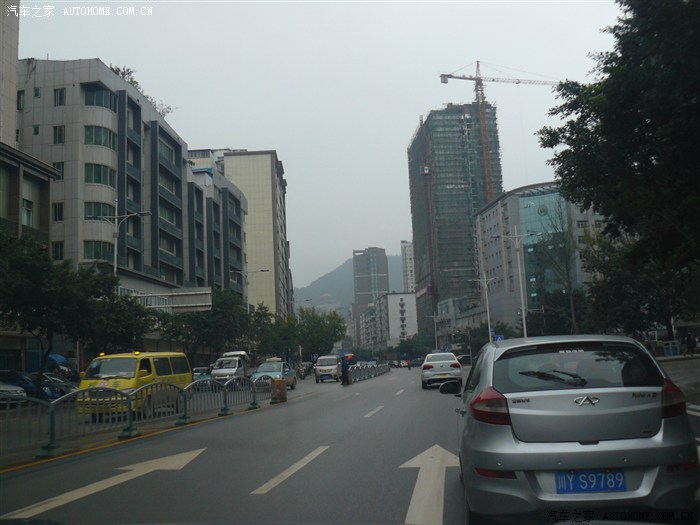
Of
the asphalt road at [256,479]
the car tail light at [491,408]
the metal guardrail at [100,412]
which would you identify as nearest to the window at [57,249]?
the metal guardrail at [100,412]

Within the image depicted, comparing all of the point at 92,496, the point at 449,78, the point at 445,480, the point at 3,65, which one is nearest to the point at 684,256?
the point at 445,480

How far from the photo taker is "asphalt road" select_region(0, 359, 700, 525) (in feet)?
19.7

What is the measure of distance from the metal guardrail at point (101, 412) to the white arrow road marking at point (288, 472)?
4454 millimetres

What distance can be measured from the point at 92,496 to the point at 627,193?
13.3 meters

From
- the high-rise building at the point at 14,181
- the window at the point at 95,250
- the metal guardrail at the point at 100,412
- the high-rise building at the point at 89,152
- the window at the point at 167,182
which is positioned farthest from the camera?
the window at the point at 167,182

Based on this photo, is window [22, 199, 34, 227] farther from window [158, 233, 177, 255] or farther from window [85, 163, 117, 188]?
window [158, 233, 177, 255]

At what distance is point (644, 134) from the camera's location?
50.9ft

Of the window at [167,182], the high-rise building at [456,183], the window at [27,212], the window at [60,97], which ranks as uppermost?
the high-rise building at [456,183]

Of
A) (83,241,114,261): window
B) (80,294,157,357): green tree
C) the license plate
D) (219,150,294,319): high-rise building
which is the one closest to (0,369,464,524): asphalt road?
the license plate

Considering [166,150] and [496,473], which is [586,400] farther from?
[166,150]

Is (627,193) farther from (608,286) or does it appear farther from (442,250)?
(442,250)

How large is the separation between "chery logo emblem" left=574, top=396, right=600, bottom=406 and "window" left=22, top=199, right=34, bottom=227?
128 feet

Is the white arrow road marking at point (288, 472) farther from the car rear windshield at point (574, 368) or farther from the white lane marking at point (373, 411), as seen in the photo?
the white lane marking at point (373, 411)

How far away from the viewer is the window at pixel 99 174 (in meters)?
45.5
